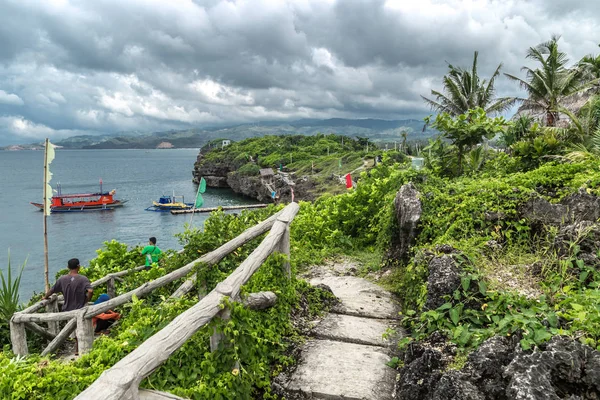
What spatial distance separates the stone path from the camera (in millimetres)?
3779

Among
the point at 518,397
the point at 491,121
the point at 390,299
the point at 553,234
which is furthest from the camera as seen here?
the point at 491,121

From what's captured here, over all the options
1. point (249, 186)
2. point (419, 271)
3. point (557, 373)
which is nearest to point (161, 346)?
point (557, 373)

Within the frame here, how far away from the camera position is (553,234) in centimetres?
509

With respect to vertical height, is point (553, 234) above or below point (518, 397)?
above

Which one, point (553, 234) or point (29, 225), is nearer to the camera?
point (553, 234)

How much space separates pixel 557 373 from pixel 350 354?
203 cm

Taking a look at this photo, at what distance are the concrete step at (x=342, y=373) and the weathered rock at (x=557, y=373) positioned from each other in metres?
1.24

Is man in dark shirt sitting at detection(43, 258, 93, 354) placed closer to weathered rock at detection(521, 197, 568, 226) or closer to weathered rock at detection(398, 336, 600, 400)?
weathered rock at detection(398, 336, 600, 400)

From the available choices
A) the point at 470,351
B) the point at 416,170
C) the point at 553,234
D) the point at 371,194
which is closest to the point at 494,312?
the point at 470,351

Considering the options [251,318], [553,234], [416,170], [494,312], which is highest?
[416,170]

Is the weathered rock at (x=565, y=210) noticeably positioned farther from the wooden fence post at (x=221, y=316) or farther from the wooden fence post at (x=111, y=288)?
the wooden fence post at (x=111, y=288)

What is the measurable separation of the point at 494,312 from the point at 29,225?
214ft

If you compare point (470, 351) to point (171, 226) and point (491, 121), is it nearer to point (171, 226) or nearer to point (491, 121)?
point (491, 121)

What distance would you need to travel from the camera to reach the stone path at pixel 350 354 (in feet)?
12.4
